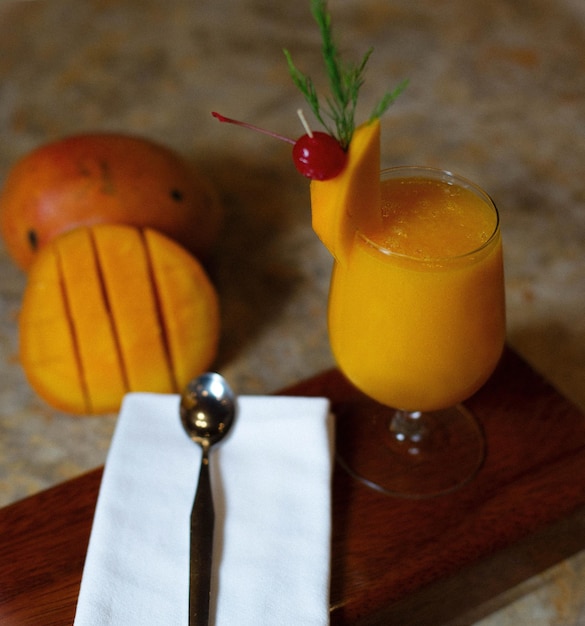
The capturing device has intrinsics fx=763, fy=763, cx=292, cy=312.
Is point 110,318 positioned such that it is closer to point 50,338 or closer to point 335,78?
point 50,338

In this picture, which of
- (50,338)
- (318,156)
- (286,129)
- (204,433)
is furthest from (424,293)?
(286,129)

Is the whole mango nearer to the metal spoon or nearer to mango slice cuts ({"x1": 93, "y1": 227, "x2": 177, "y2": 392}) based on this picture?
mango slice cuts ({"x1": 93, "y1": 227, "x2": 177, "y2": 392})

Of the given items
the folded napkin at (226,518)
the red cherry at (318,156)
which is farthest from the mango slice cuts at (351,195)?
the folded napkin at (226,518)

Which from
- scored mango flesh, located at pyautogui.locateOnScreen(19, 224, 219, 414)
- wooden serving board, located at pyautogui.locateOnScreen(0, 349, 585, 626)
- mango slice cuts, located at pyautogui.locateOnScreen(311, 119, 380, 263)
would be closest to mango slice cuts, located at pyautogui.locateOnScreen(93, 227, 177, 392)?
scored mango flesh, located at pyautogui.locateOnScreen(19, 224, 219, 414)

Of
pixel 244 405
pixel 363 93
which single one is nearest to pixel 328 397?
pixel 244 405

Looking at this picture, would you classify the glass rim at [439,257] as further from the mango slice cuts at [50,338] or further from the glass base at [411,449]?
the mango slice cuts at [50,338]

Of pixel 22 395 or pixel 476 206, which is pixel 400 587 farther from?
pixel 22 395
